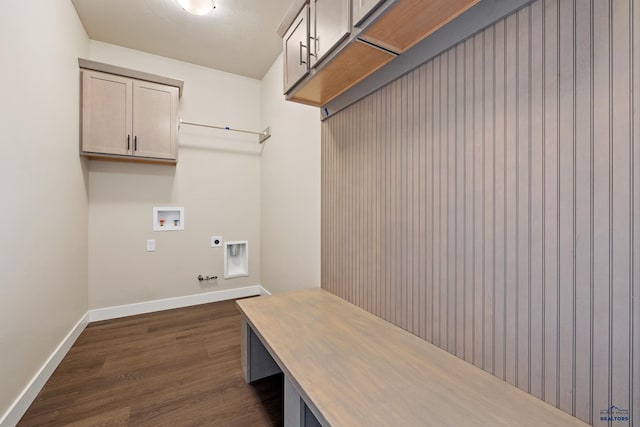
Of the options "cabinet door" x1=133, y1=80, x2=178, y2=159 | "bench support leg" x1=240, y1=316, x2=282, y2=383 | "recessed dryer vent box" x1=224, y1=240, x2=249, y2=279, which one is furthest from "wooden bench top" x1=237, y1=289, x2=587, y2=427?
"cabinet door" x1=133, y1=80, x2=178, y2=159

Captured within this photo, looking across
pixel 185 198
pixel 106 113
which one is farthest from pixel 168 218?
pixel 106 113

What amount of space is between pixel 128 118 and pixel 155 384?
2.42 metres

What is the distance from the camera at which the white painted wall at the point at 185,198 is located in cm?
286

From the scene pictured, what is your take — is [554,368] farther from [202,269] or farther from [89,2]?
[89,2]

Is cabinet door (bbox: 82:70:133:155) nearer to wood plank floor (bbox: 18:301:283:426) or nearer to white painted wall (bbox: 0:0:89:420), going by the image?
white painted wall (bbox: 0:0:89:420)

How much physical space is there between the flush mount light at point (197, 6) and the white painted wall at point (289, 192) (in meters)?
0.97

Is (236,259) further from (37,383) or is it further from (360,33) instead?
(360,33)

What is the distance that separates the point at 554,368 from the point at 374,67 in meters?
1.55

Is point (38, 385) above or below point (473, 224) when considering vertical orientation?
below

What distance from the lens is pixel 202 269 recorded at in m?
3.36

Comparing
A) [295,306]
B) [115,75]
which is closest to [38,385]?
[295,306]

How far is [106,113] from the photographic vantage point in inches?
102

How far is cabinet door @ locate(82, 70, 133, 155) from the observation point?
250cm

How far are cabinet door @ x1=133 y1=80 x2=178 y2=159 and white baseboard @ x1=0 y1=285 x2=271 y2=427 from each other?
1693mm
